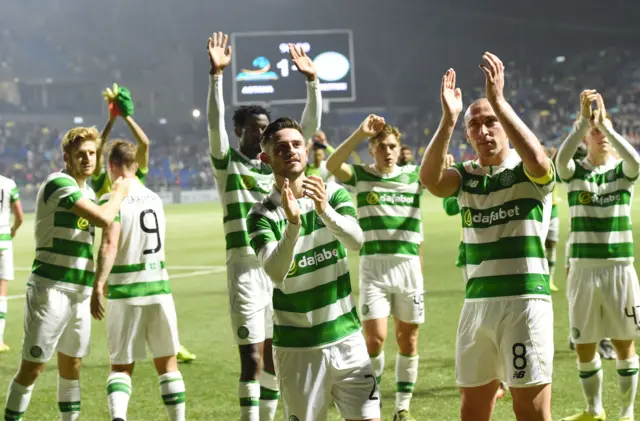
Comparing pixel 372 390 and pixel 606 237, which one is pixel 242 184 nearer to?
pixel 372 390

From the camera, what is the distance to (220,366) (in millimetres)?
8234

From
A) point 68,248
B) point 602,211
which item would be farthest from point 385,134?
point 68,248

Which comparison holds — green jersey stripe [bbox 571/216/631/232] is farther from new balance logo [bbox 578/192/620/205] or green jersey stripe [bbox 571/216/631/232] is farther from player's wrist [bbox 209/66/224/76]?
player's wrist [bbox 209/66/224/76]

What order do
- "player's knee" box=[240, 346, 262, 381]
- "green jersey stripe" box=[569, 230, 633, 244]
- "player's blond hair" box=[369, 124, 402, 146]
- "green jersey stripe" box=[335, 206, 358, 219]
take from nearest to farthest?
1. "green jersey stripe" box=[335, 206, 358, 219]
2. "player's knee" box=[240, 346, 262, 381]
3. "green jersey stripe" box=[569, 230, 633, 244]
4. "player's blond hair" box=[369, 124, 402, 146]

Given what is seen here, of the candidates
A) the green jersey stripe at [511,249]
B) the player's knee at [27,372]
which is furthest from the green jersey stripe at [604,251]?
the player's knee at [27,372]

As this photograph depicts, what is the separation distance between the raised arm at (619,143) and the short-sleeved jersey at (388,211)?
1.65 m

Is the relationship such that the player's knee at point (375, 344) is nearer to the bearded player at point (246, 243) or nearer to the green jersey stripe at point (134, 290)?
the bearded player at point (246, 243)

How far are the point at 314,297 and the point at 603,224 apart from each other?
319 cm

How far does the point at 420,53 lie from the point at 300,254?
61.6 metres

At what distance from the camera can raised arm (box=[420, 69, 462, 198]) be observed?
386 centimetres

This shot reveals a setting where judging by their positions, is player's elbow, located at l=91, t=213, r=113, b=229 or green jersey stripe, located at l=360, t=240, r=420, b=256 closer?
player's elbow, located at l=91, t=213, r=113, b=229

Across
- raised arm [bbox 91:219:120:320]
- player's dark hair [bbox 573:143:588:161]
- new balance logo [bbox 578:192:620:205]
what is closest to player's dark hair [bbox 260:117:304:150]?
raised arm [bbox 91:219:120:320]

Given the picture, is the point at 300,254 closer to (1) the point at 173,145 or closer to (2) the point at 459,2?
(1) the point at 173,145

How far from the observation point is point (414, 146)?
5519 centimetres
